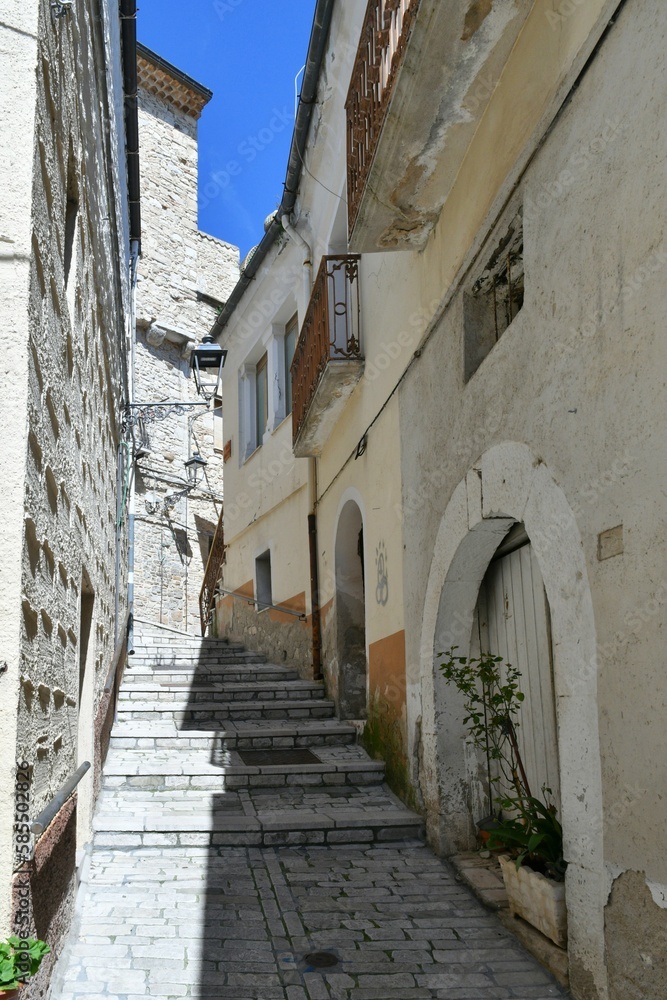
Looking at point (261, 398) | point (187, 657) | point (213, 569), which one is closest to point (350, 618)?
point (187, 657)

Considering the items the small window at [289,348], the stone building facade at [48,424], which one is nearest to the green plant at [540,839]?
the stone building facade at [48,424]

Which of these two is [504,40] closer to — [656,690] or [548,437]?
[548,437]

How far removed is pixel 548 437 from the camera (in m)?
4.23

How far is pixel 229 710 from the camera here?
9312 mm

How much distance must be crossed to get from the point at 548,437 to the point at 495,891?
2.56 m

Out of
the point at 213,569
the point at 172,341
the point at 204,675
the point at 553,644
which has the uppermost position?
the point at 172,341

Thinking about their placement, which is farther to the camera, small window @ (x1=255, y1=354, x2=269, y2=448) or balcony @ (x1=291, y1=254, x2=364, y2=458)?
small window @ (x1=255, y1=354, x2=269, y2=448)

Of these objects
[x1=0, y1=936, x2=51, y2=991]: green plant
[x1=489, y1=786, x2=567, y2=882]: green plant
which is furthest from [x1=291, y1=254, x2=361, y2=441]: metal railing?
[x1=0, y1=936, x2=51, y2=991]: green plant

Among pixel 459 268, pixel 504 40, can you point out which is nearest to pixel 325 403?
pixel 459 268

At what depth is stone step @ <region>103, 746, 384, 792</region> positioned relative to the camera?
728 centimetres

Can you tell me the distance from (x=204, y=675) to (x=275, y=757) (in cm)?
273

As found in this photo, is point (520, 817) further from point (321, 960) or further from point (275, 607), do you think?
point (275, 607)

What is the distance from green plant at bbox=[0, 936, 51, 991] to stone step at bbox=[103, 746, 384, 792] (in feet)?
16.2

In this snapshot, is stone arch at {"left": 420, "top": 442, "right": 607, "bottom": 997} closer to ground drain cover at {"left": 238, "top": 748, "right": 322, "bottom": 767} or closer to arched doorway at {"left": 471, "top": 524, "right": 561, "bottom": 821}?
arched doorway at {"left": 471, "top": 524, "right": 561, "bottom": 821}
